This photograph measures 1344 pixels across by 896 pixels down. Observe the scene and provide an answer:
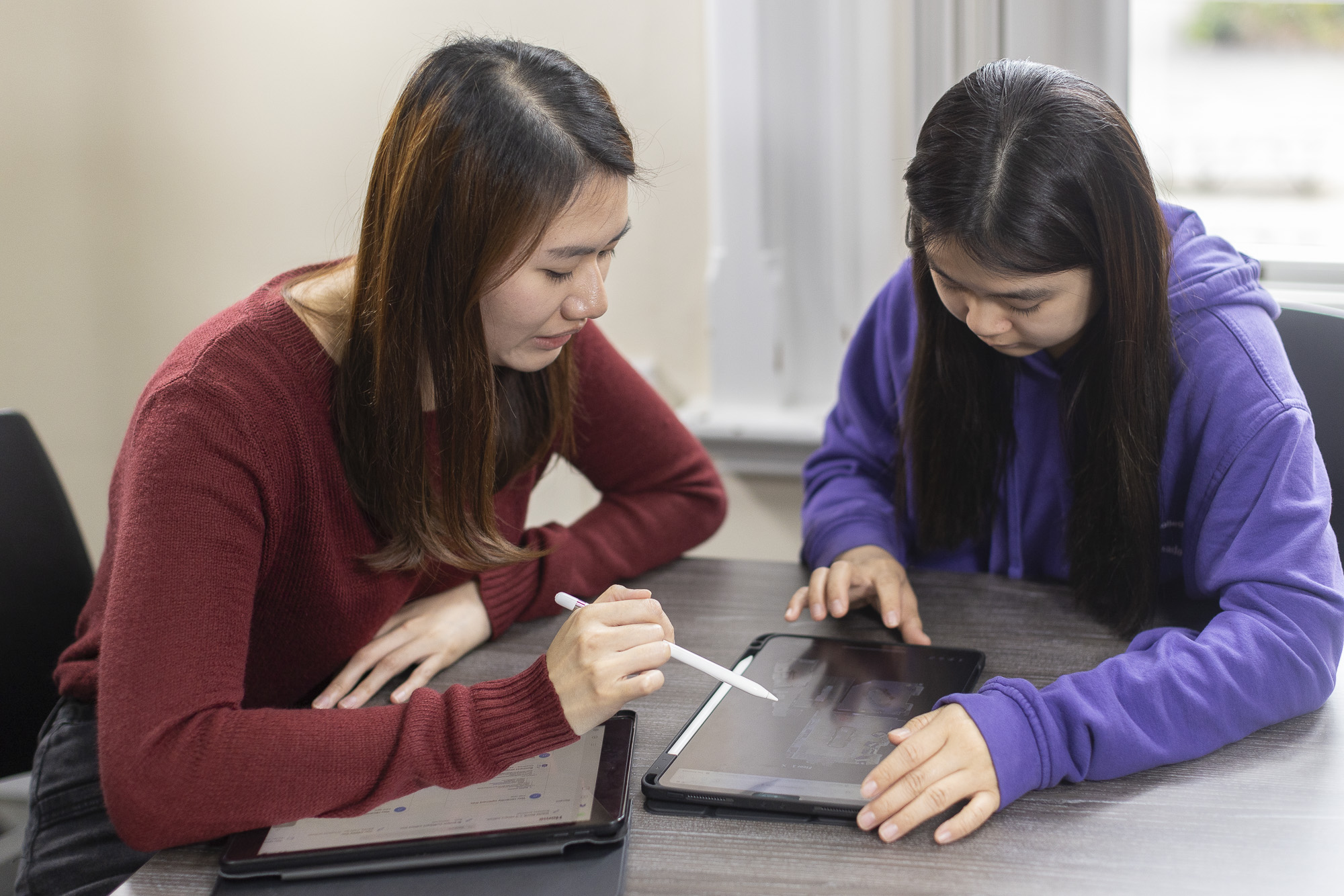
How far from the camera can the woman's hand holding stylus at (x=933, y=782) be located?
72 cm

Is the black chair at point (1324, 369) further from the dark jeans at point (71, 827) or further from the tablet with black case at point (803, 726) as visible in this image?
the dark jeans at point (71, 827)

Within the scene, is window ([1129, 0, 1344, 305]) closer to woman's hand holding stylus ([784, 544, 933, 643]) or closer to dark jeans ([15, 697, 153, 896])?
woman's hand holding stylus ([784, 544, 933, 643])

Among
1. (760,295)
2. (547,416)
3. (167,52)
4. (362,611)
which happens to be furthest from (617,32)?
(362,611)

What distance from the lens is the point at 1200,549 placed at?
949mm

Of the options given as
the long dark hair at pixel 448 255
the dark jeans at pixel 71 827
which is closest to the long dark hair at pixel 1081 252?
the long dark hair at pixel 448 255

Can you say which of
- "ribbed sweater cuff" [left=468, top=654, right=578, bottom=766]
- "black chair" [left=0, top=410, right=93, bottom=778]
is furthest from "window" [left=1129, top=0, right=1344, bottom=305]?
"black chair" [left=0, top=410, right=93, bottom=778]

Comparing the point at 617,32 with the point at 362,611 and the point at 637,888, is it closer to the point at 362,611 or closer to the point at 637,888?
the point at 362,611

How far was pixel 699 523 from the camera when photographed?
1295 mm

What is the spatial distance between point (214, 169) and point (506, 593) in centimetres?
124

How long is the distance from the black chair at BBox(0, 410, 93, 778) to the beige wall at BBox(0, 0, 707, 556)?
0.69 meters

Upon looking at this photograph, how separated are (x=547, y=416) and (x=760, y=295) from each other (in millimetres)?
797

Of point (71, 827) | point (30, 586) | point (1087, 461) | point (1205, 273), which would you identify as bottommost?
point (71, 827)

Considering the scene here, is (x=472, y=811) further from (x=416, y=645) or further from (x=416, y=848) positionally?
(x=416, y=645)

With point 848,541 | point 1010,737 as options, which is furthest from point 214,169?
point 1010,737
